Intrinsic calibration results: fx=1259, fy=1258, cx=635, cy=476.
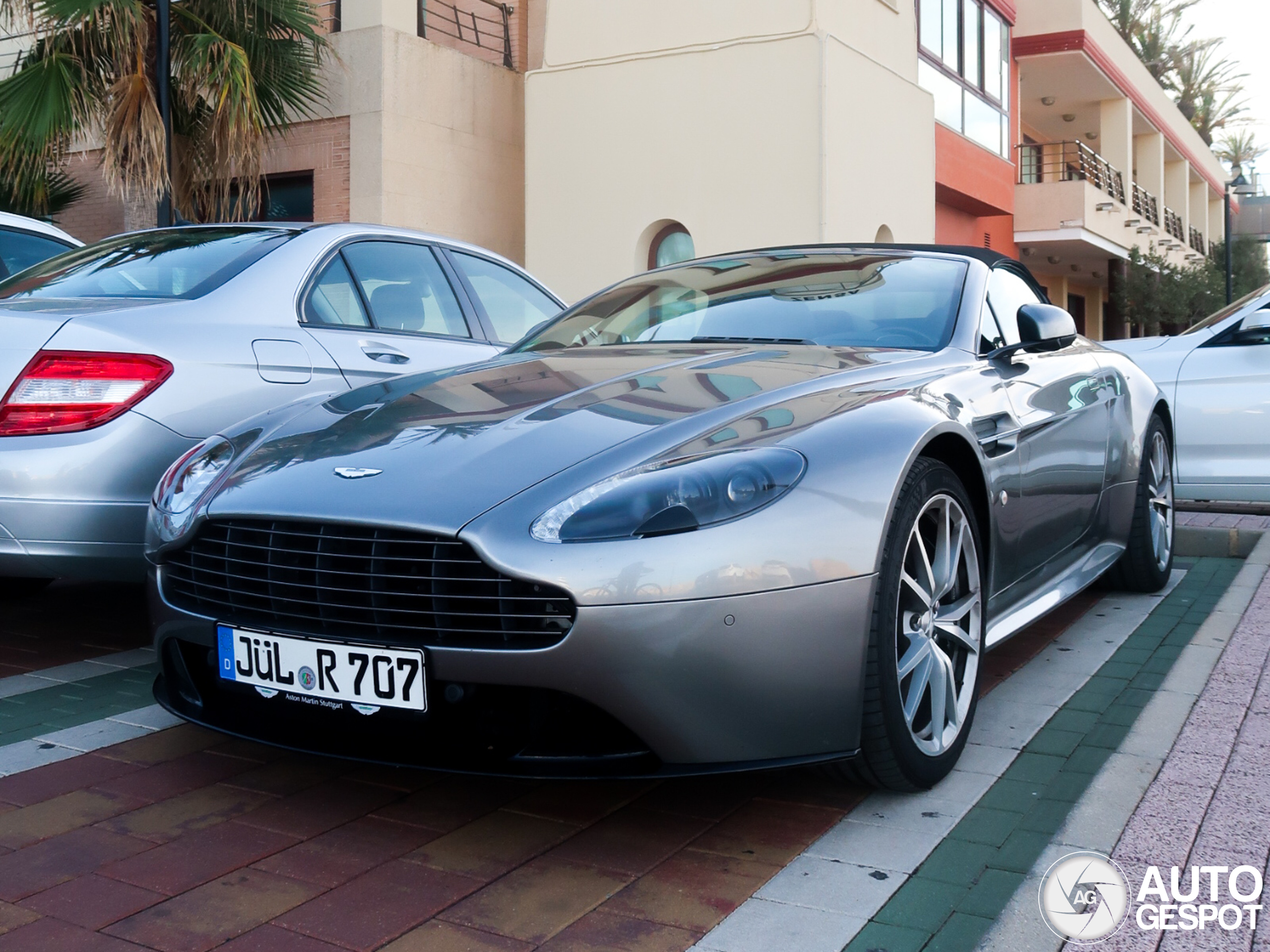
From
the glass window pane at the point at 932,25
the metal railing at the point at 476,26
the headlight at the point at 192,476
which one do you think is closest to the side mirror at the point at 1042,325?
the headlight at the point at 192,476

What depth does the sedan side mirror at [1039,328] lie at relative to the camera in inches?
144

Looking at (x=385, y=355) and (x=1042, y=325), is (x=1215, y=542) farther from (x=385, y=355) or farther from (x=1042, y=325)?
(x=385, y=355)

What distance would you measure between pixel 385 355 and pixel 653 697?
2.54m

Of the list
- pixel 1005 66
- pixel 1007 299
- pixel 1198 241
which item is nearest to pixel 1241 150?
pixel 1198 241

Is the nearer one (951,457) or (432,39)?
(951,457)

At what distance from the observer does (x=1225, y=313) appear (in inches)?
277

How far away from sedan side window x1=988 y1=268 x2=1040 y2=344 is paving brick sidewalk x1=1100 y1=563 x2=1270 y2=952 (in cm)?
119

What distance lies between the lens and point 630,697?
2.29 meters

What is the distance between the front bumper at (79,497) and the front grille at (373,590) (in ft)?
3.47

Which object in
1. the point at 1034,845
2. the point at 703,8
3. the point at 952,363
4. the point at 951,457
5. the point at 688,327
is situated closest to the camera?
the point at 1034,845

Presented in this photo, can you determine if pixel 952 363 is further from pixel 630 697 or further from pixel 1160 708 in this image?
pixel 630 697

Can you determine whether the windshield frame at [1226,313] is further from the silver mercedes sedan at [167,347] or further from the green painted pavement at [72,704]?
the green painted pavement at [72,704]

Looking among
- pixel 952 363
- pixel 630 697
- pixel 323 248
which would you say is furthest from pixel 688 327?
pixel 630 697

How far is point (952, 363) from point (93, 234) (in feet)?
45.3
